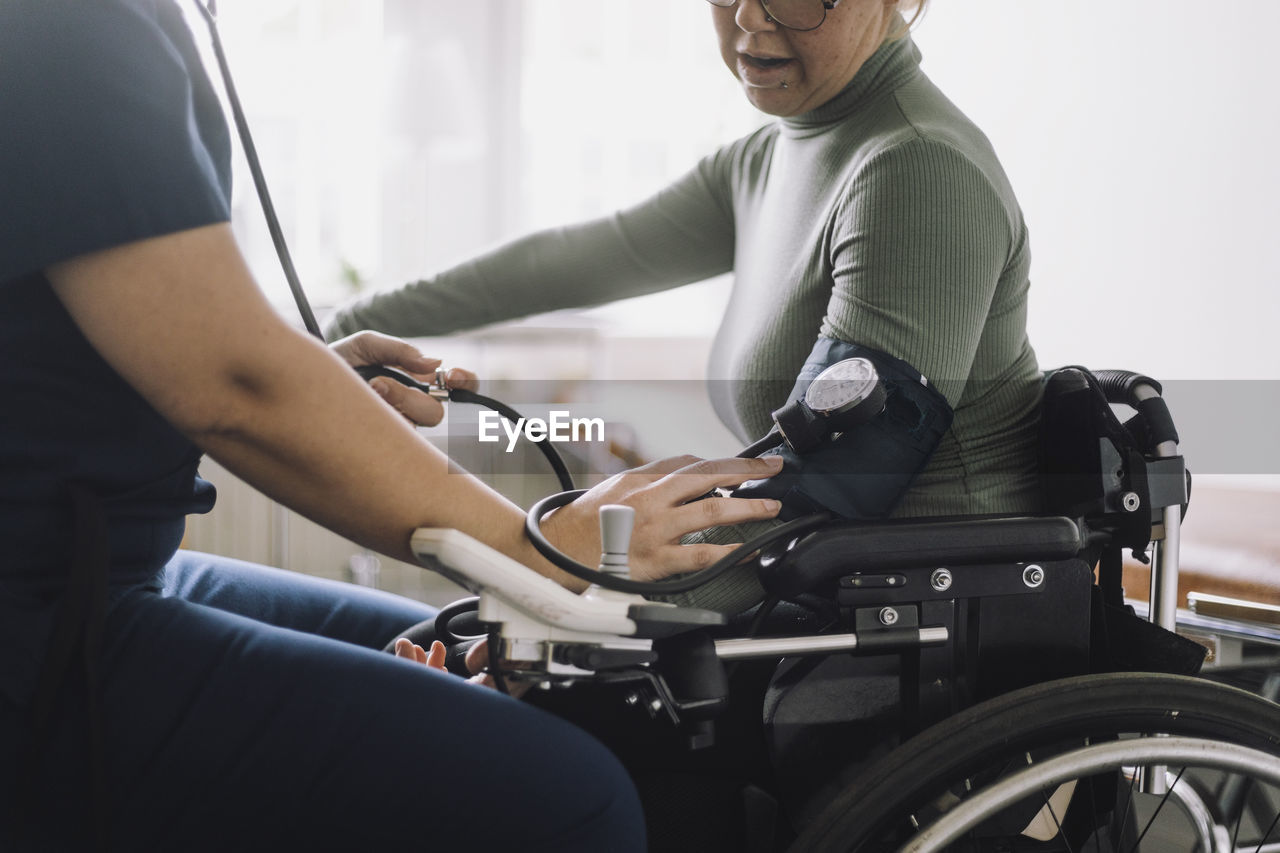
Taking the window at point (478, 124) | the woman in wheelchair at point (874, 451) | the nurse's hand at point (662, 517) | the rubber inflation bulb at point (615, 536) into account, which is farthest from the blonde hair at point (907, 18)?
the window at point (478, 124)

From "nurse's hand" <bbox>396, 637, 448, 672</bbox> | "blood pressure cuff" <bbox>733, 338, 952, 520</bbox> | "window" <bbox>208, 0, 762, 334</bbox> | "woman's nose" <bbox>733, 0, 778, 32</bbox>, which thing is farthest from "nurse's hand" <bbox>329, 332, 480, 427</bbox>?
"window" <bbox>208, 0, 762, 334</bbox>

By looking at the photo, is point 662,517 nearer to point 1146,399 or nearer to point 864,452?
point 864,452

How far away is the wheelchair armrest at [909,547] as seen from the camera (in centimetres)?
78

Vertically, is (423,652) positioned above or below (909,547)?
below

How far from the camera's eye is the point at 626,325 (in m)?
3.50

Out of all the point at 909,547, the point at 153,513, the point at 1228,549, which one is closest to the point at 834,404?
the point at 909,547

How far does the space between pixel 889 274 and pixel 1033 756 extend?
40 cm

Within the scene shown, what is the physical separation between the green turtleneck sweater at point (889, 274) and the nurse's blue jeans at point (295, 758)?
28 centimetres

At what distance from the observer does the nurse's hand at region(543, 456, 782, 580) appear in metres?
0.80

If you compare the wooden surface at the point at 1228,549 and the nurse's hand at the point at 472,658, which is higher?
the nurse's hand at the point at 472,658

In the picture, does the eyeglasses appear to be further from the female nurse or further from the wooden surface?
the wooden surface

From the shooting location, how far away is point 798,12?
3.31 feet

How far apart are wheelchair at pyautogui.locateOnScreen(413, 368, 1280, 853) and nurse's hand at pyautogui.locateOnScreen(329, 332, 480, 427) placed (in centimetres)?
A: 30

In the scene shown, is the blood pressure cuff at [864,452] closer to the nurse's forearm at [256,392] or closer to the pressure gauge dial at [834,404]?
the pressure gauge dial at [834,404]
